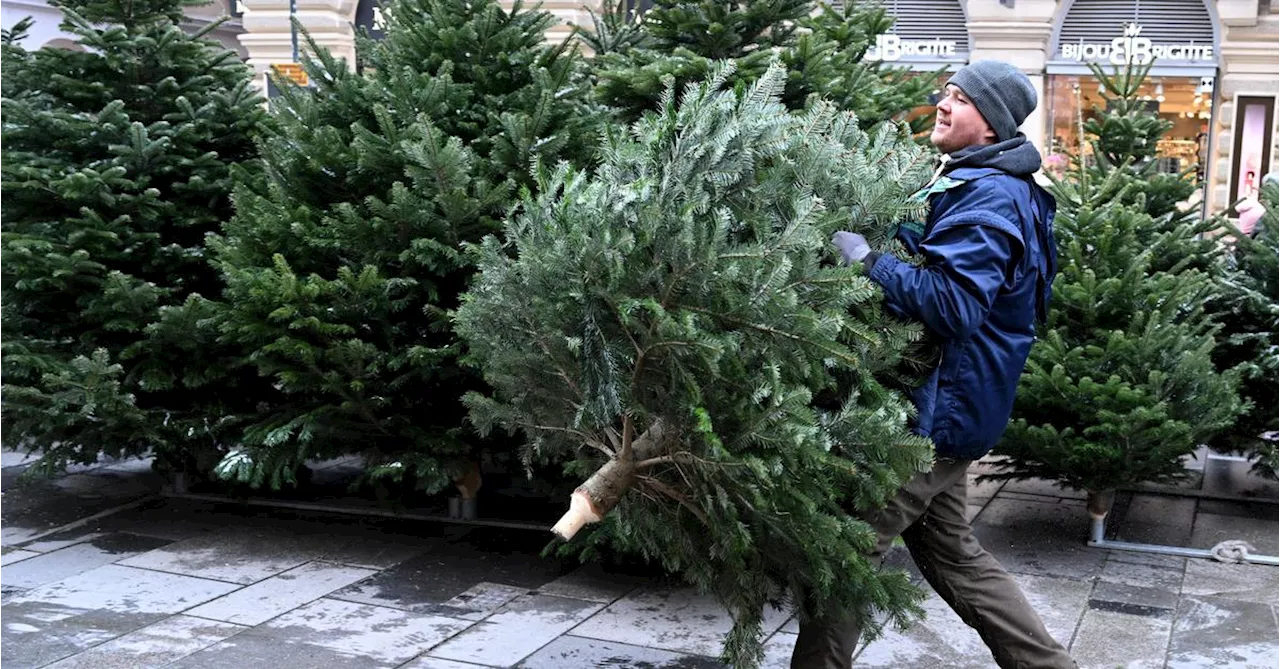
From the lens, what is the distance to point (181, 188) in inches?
268

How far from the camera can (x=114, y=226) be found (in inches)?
258

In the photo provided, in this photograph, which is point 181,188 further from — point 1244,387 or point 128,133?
point 1244,387

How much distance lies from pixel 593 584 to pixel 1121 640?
214cm

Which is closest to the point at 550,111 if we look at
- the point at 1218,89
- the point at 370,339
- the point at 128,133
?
the point at 370,339

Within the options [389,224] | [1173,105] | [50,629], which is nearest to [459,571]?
[389,224]

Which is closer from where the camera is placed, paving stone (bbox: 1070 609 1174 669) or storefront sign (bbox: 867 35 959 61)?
paving stone (bbox: 1070 609 1174 669)

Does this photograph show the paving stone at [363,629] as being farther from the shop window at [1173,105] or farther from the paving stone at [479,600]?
the shop window at [1173,105]

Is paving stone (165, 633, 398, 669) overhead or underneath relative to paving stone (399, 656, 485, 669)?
underneath

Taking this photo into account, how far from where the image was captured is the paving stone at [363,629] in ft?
16.6

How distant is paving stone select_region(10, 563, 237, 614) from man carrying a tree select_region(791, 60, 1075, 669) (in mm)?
2749

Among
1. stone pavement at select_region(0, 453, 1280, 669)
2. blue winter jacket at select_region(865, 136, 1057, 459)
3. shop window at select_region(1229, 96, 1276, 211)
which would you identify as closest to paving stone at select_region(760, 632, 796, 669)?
stone pavement at select_region(0, 453, 1280, 669)

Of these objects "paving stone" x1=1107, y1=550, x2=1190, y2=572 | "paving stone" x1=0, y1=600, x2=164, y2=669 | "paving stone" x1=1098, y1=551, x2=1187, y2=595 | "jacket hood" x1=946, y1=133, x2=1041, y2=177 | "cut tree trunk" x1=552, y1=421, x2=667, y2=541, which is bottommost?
"paving stone" x1=0, y1=600, x2=164, y2=669

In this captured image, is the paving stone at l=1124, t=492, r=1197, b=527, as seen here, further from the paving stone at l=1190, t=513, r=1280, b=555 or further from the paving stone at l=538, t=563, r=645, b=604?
the paving stone at l=538, t=563, r=645, b=604

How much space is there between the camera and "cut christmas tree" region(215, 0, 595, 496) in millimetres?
5680
